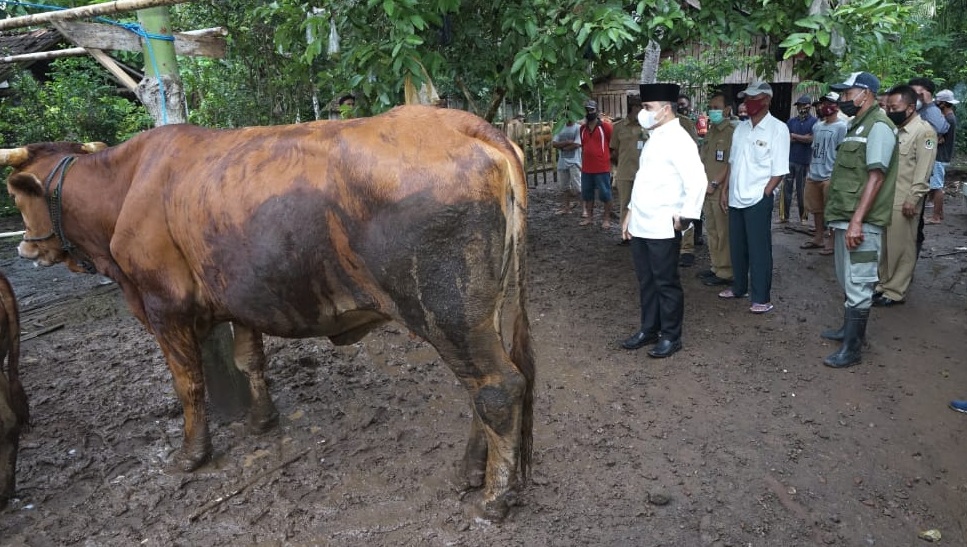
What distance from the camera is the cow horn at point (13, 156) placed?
375 centimetres

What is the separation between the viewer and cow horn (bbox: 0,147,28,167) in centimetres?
375

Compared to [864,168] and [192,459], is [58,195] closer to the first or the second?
[192,459]

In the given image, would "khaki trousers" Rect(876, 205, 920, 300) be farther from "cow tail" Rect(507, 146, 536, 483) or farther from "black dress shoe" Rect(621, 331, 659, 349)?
"cow tail" Rect(507, 146, 536, 483)

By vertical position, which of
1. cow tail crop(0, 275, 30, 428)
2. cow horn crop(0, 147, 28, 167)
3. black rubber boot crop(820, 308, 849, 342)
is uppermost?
cow horn crop(0, 147, 28, 167)

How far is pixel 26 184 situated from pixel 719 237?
578 centimetres

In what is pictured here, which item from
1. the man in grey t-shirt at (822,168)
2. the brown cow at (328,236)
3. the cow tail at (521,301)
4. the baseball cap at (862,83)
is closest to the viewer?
the brown cow at (328,236)

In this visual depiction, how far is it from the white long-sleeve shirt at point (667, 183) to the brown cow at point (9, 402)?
4.17 m

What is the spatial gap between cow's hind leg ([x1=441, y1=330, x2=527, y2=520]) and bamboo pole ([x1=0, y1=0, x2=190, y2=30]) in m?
2.59

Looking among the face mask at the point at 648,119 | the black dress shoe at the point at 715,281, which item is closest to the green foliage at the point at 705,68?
the black dress shoe at the point at 715,281

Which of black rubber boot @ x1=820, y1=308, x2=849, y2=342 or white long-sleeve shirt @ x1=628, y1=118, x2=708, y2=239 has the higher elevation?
white long-sleeve shirt @ x1=628, y1=118, x2=708, y2=239

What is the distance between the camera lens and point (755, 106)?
Answer: 5.67 meters

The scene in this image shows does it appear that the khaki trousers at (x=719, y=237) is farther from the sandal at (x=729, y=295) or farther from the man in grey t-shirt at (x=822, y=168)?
the man in grey t-shirt at (x=822, y=168)

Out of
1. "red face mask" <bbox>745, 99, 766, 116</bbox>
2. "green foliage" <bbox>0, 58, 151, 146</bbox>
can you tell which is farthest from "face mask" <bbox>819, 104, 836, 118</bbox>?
"green foliage" <bbox>0, 58, 151, 146</bbox>

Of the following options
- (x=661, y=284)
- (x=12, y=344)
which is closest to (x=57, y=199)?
(x=12, y=344)
